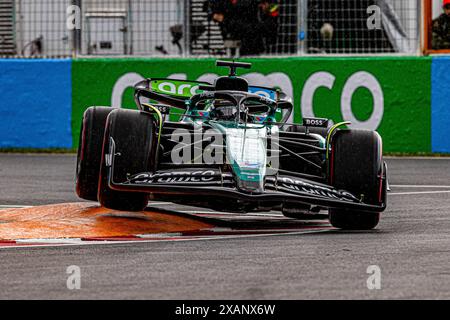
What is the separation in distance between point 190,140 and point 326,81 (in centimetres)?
728

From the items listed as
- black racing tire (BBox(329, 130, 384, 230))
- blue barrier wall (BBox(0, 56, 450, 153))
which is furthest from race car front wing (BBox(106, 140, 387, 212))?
blue barrier wall (BBox(0, 56, 450, 153))

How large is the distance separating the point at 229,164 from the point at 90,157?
1.13 meters

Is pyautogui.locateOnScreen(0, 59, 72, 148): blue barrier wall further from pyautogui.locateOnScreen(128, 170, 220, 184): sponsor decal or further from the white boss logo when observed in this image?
pyautogui.locateOnScreen(128, 170, 220, 184): sponsor decal

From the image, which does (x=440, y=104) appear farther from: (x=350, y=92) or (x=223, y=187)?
(x=223, y=187)

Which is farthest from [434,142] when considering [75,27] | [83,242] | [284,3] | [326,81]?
[83,242]

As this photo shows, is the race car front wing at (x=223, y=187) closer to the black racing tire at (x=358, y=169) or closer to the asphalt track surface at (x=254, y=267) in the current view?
the black racing tire at (x=358, y=169)

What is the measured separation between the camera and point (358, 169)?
8.48m

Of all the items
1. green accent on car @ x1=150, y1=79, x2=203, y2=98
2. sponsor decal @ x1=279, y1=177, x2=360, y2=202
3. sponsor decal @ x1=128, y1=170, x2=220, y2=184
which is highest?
green accent on car @ x1=150, y1=79, x2=203, y2=98

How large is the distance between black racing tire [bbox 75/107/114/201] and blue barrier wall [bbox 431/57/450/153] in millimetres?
7797

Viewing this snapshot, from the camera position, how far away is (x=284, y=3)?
15836 mm

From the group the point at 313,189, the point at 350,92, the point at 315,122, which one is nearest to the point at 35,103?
the point at 350,92

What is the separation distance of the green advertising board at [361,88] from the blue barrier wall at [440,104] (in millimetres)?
73

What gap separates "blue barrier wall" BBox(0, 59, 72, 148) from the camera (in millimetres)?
16234
